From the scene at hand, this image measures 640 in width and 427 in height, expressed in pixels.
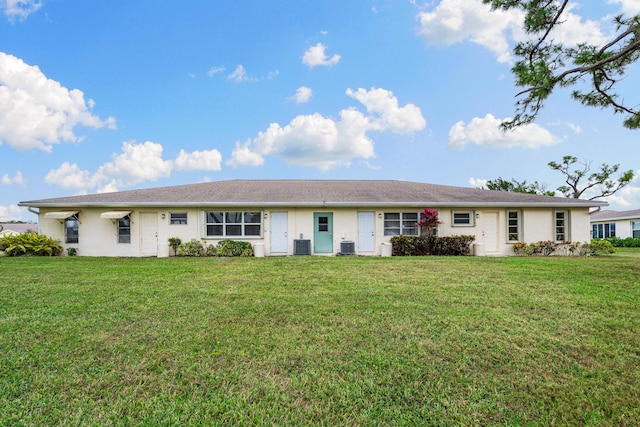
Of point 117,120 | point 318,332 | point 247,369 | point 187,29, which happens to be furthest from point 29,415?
point 117,120

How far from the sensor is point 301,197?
14.3 meters

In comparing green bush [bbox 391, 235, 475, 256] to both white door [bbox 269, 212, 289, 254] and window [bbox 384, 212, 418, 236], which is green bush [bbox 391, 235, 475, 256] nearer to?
window [bbox 384, 212, 418, 236]

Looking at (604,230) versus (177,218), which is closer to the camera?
(177,218)

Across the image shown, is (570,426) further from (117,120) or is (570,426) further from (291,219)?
(117,120)

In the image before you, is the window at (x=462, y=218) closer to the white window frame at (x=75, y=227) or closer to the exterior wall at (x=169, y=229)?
the exterior wall at (x=169, y=229)

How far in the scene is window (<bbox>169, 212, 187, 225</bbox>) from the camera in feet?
45.5

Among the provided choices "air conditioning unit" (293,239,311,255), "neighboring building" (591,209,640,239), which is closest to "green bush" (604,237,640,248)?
"neighboring building" (591,209,640,239)

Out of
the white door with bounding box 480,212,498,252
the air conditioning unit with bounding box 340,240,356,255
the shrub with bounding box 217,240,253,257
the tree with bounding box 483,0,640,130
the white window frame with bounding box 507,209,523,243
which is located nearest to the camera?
the tree with bounding box 483,0,640,130

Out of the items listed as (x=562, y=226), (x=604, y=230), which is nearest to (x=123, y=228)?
(x=562, y=226)

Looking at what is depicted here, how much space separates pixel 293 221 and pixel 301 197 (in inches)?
46.3

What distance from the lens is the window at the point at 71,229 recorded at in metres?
13.9

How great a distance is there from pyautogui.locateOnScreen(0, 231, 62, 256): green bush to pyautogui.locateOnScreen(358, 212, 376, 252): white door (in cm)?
1328

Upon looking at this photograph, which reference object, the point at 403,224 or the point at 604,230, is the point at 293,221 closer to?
the point at 403,224

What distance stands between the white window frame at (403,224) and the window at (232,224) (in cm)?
577
